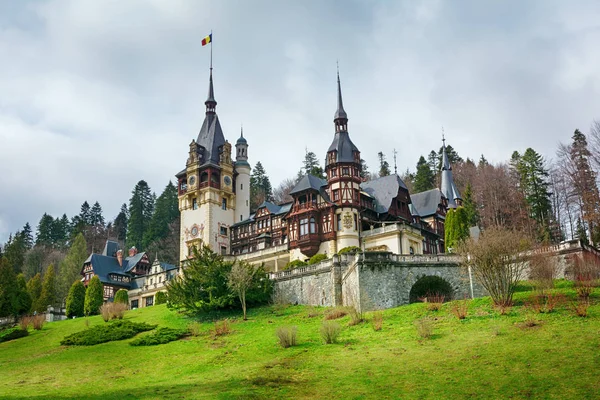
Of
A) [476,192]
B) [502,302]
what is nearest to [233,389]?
[502,302]

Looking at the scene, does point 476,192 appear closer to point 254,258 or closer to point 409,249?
point 409,249

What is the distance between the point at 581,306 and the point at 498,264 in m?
5.17

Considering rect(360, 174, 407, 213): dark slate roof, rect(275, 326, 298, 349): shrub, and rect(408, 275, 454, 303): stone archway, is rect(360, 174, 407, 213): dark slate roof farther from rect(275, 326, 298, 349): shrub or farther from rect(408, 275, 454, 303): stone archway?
rect(275, 326, 298, 349): shrub

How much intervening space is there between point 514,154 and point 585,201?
34.0 meters

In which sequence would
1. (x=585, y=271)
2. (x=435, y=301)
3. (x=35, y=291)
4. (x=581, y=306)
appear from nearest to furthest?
(x=581, y=306) < (x=435, y=301) < (x=585, y=271) < (x=35, y=291)

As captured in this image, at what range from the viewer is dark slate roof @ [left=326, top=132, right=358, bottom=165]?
5847cm

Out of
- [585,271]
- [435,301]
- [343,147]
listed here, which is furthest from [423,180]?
[435,301]

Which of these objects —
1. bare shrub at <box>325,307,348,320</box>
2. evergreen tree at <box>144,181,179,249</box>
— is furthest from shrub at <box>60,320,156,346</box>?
evergreen tree at <box>144,181,179,249</box>

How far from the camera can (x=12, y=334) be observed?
1813 inches

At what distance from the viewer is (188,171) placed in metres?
73.2

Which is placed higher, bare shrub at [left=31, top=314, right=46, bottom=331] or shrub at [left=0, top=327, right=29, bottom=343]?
bare shrub at [left=31, top=314, right=46, bottom=331]

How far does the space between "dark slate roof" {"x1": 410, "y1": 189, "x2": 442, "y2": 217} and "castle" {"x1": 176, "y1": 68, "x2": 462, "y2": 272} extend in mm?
113

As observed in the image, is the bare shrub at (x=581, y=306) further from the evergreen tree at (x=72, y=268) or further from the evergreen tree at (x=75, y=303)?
the evergreen tree at (x=72, y=268)

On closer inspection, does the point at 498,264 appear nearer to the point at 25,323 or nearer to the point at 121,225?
the point at 25,323
